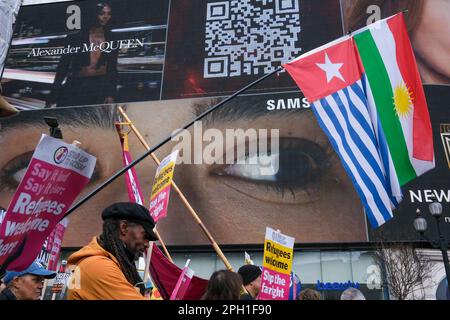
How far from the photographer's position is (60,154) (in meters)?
3.44

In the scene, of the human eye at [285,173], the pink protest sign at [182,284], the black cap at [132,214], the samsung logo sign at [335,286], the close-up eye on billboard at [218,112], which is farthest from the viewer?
the human eye at [285,173]

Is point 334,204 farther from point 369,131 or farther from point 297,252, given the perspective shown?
point 369,131

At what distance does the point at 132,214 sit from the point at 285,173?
64.9ft

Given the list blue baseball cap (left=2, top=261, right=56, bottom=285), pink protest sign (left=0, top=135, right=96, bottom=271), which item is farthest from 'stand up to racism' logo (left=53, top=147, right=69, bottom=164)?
blue baseball cap (left=2, top=261, right=56, bottom=285)

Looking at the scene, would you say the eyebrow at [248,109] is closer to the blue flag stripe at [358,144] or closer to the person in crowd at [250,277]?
the blue flag stripe at [358,144]

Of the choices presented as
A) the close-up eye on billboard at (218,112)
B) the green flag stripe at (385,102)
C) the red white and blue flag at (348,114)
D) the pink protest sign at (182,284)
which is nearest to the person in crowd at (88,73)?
the close-up eye on billboard at (218,112)

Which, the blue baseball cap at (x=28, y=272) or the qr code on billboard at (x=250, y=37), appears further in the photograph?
the qr code on billboard at (x=250, y=37)

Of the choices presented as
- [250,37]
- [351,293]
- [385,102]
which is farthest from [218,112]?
[385,102]

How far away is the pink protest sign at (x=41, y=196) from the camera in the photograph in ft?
10.1

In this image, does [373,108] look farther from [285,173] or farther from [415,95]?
[285,173]

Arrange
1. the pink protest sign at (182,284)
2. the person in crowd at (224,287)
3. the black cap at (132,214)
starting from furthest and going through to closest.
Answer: the pink protest sign at (182,284) < the black cap at (132,214) < the person in crowd at (224,287)

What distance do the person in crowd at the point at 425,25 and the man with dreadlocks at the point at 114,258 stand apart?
23.7 metres

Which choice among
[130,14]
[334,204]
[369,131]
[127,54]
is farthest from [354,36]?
[130,14]
